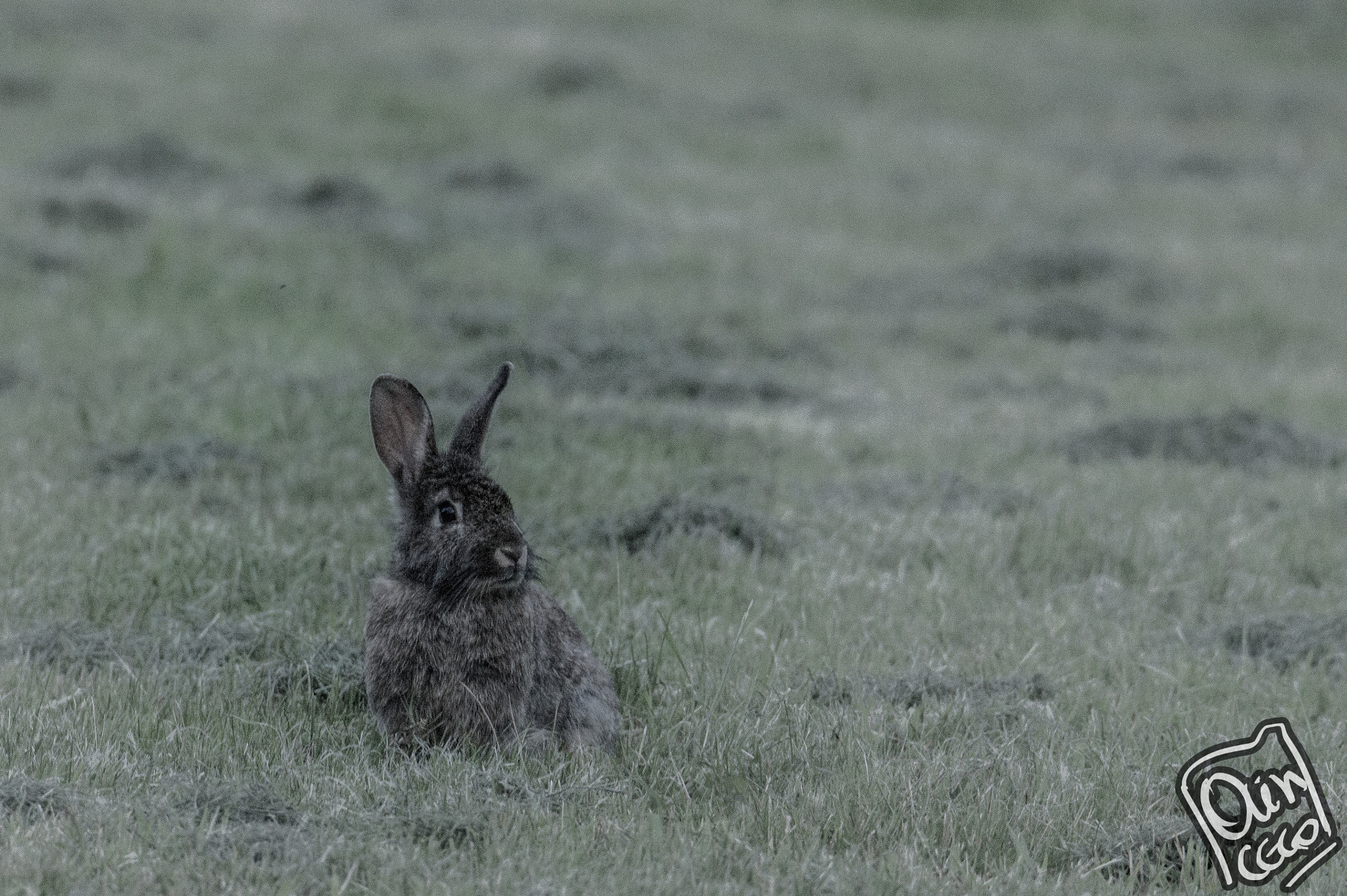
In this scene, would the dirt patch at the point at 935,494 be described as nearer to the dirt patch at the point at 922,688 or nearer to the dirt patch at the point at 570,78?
the dirt patch at the point at 922,688

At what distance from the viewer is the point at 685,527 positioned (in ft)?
26.5

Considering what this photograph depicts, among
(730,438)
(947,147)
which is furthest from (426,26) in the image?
(730,438)

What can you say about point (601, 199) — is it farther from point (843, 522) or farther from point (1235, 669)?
point (1235, 669)

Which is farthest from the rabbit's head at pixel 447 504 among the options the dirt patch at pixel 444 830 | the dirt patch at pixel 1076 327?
the dirt patch at pixel 1076 327

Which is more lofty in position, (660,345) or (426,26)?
(426,26)

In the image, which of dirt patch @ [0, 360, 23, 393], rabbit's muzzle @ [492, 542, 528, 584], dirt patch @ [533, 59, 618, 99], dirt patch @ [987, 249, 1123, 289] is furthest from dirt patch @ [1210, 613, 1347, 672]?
dirt patch @ [533, 59, 618, 99]

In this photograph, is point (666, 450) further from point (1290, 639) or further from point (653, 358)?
point (1290, 639)

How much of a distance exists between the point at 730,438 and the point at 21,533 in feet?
14.0

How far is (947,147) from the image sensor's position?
21.4 m

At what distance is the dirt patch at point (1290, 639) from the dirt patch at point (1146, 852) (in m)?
2.09

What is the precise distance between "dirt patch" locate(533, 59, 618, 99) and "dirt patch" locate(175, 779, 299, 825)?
57.9 feet

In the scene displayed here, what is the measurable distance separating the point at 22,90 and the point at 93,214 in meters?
5.33

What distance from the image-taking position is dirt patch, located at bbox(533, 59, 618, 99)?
71.7 ft
